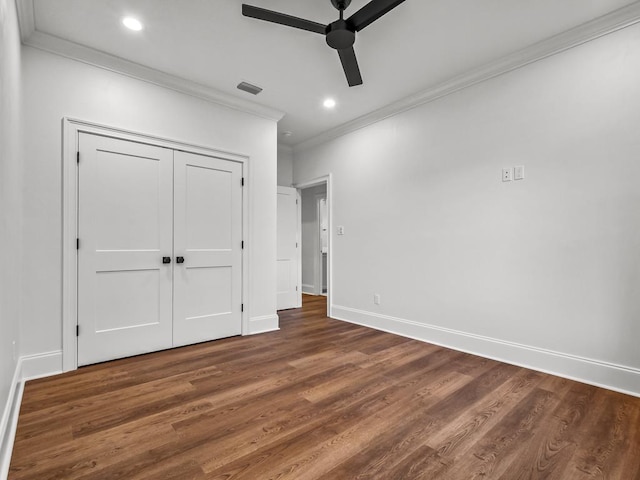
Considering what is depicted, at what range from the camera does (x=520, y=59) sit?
2.76 m

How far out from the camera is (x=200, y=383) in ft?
7.85

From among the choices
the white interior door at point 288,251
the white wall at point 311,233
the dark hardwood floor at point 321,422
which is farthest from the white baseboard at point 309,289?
the dark hardwood floor at point 321,422

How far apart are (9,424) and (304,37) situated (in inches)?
126

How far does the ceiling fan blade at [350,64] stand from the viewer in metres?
2.33

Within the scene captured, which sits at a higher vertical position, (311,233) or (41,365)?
(311,233)

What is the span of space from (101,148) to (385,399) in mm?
3200

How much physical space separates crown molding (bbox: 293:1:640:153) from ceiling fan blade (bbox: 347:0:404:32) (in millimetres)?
1515

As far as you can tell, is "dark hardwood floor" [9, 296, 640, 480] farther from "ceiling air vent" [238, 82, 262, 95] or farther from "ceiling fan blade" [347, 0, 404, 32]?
"ceiling air vent" [238, 82, 262, 95]

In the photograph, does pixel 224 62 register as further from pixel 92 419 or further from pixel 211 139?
pixel 92 419

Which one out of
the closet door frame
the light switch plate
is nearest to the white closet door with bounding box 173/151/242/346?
the closet door frame

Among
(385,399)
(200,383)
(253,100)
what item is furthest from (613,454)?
(253,100)

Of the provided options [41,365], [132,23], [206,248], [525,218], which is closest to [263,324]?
[206,248]

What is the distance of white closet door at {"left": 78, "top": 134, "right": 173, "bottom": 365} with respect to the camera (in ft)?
8.88

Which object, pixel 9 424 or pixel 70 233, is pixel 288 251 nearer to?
pixel 70 233
